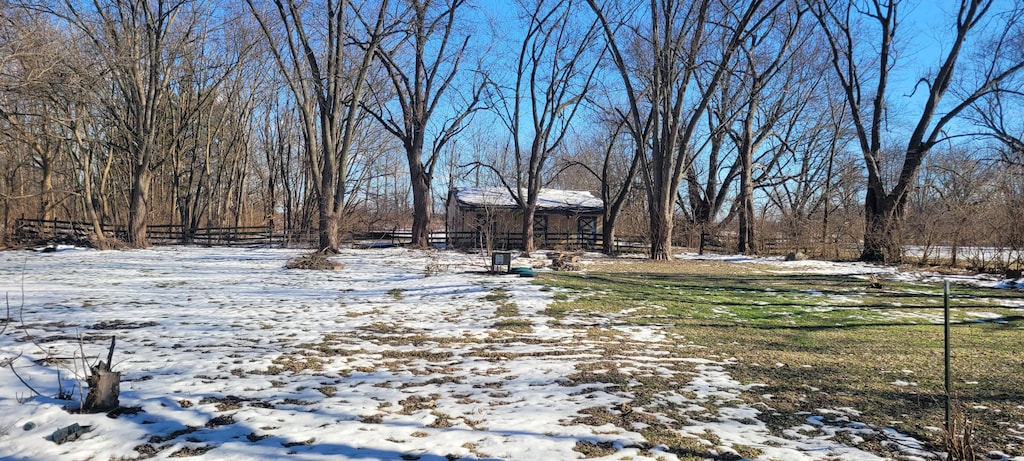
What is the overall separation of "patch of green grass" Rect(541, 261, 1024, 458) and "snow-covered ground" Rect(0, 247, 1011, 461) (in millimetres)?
309

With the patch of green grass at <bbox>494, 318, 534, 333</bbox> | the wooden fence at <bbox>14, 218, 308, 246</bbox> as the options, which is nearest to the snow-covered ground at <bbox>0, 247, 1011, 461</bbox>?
the patch of green grass at <bbox>494, 318, 534, 333</bbox>

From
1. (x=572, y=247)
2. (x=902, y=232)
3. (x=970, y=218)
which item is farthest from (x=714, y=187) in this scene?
(x=970, y=218)

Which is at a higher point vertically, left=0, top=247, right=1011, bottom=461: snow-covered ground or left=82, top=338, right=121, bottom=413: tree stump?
left=82, top=338, right=121, bottom=413: tree stump

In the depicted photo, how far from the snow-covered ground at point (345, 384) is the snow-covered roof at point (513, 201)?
22.7 meters

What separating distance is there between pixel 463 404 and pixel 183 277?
11.4 m

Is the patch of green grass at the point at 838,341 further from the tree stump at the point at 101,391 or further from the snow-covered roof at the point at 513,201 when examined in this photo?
the snow-covered roof at the point at 513,201

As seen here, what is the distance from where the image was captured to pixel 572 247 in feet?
102

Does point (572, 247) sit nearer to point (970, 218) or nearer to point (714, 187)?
point (714, 187)

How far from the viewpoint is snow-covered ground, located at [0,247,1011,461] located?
3.46 m

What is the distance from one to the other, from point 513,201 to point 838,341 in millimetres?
27149

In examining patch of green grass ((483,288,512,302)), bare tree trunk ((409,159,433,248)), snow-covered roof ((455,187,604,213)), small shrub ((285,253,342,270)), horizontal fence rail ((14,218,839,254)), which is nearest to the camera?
patch of green grass ((483,288,512,302))

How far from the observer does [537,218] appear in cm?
3528

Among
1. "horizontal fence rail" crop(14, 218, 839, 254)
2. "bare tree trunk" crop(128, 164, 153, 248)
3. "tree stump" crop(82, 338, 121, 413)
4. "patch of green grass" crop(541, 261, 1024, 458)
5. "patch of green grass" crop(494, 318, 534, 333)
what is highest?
"bare tree trunk" crop(128, 164, 153, 248)

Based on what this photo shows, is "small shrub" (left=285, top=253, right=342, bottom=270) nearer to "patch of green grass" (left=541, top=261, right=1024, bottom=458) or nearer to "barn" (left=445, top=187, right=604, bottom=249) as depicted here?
"patch of green grass" (left=541, top=261, right=1024, bottom=458)
